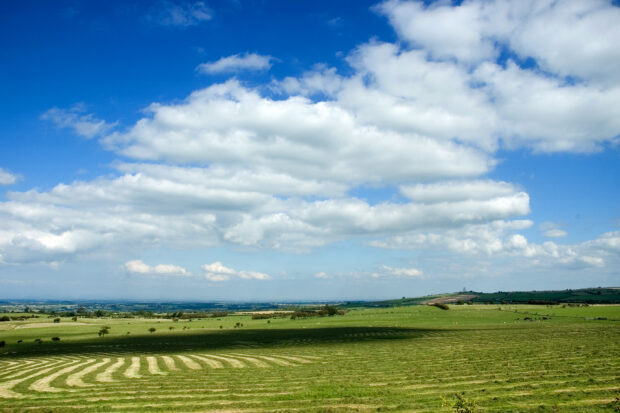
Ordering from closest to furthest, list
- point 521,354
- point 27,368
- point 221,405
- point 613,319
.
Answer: point 221,405, point 521,354, point 27,368, point 613,319

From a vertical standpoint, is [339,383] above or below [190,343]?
above

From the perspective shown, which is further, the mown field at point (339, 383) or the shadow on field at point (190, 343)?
the shadow on field at point (190, 343)

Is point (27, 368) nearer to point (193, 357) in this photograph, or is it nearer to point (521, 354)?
point (193, 357)

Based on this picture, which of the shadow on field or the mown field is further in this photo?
the shadow on field

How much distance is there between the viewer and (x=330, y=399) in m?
28.8

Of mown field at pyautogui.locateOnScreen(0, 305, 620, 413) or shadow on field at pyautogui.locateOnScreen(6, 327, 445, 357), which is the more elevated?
mown field at pyautogui.locateOnScreen(0, 305, 620, 413)

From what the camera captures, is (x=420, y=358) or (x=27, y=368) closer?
(x=420, y=358)

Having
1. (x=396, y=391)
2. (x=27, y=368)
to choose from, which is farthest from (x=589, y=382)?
(x=27, y=368)

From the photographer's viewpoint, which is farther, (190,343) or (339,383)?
(190,343)

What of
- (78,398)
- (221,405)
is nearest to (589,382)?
(221,405)

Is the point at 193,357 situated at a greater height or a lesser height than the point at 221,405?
lesser

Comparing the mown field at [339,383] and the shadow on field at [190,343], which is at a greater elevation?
the mown field at [339,383]

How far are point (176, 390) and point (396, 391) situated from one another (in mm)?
18214

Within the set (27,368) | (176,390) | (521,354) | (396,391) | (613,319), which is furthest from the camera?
(613,319)
